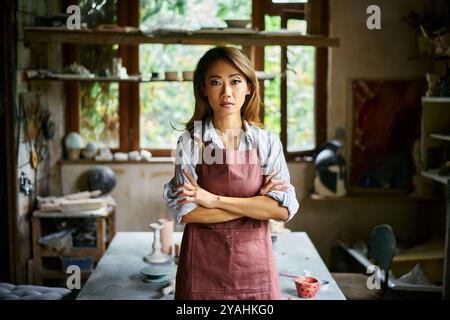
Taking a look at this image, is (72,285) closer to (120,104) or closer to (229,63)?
(120,104)

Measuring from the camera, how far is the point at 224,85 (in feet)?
6.88

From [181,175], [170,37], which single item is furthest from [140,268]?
[170,37]

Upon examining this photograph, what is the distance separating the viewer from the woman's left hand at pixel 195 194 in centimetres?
206

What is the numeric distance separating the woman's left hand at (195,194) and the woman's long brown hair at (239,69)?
7.0 inches

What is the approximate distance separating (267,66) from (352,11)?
32.3 inches

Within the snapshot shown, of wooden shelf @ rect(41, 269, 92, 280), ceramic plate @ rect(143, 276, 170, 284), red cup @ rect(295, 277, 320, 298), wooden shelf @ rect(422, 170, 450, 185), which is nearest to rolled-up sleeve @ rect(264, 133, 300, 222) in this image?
red cup @ rect(295, 277, 320, 298)

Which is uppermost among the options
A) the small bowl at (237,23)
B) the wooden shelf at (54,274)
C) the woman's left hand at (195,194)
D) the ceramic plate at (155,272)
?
the small bowl at (237,23)

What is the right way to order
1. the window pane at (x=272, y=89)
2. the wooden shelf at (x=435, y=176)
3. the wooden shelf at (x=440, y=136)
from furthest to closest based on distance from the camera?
the window pane at (x=272, y=89)
the wooden shelf at (x=440, y=136)
the wooden shelf at (x=435, y=176)

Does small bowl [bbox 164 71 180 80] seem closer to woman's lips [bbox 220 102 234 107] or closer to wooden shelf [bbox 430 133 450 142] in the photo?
wooden shelf [bbox 430 133 450 142]

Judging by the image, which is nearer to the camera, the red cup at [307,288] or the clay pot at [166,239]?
the red cup at [307,288]

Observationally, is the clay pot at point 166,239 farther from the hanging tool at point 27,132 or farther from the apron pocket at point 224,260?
the apron pocket at point 224,260

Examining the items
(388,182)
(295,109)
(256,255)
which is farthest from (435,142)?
(256,255)

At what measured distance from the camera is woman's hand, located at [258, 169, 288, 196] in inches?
83.4

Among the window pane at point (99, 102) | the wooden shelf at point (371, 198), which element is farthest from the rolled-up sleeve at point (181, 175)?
the window pane at point (99, 102)
